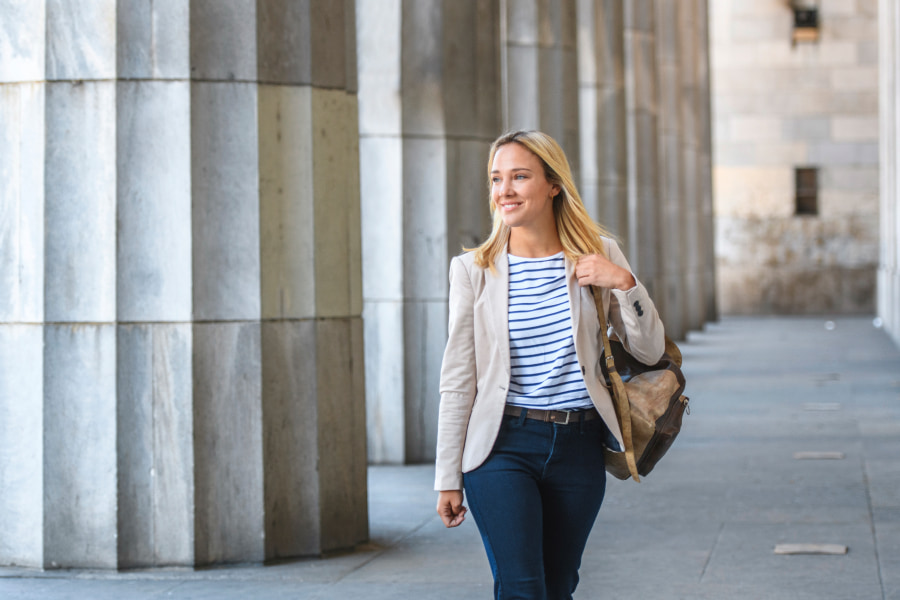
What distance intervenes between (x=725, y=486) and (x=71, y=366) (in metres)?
5.35

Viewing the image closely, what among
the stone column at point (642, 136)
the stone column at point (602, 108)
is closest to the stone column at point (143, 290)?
the stone column at point (602, 108)

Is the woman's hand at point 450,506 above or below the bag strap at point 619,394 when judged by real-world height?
below

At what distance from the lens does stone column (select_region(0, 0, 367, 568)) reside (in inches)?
311

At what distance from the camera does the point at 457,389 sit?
463 centimetres

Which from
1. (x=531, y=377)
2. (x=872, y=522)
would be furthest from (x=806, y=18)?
(x=531, y=377)

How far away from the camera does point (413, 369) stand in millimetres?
12508

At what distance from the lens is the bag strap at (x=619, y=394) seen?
15.4ft

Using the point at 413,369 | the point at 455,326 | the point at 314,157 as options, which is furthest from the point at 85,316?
the point at 413,369

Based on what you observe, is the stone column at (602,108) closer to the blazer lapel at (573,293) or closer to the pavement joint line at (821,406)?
the pavement joint line at (821,406)

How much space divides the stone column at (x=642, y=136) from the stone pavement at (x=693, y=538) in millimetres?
11920

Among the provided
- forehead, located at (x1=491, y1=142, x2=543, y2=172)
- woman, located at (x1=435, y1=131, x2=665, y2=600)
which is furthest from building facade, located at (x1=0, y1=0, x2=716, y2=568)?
forehead, located at (x1=491, y1=142, x2=543, y2=172)

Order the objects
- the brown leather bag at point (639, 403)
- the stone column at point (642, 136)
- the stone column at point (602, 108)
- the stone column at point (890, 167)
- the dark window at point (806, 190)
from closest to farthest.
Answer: the brown leather bag at point (639, 403)
the stone column at point (602, 108)
the stone column at point (642, 136)
the stone column at point (890, 167)
the dark window at point (806, 190)

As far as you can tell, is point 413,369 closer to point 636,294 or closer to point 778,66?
point 636,294

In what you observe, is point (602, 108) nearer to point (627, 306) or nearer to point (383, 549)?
point (383, 549)
